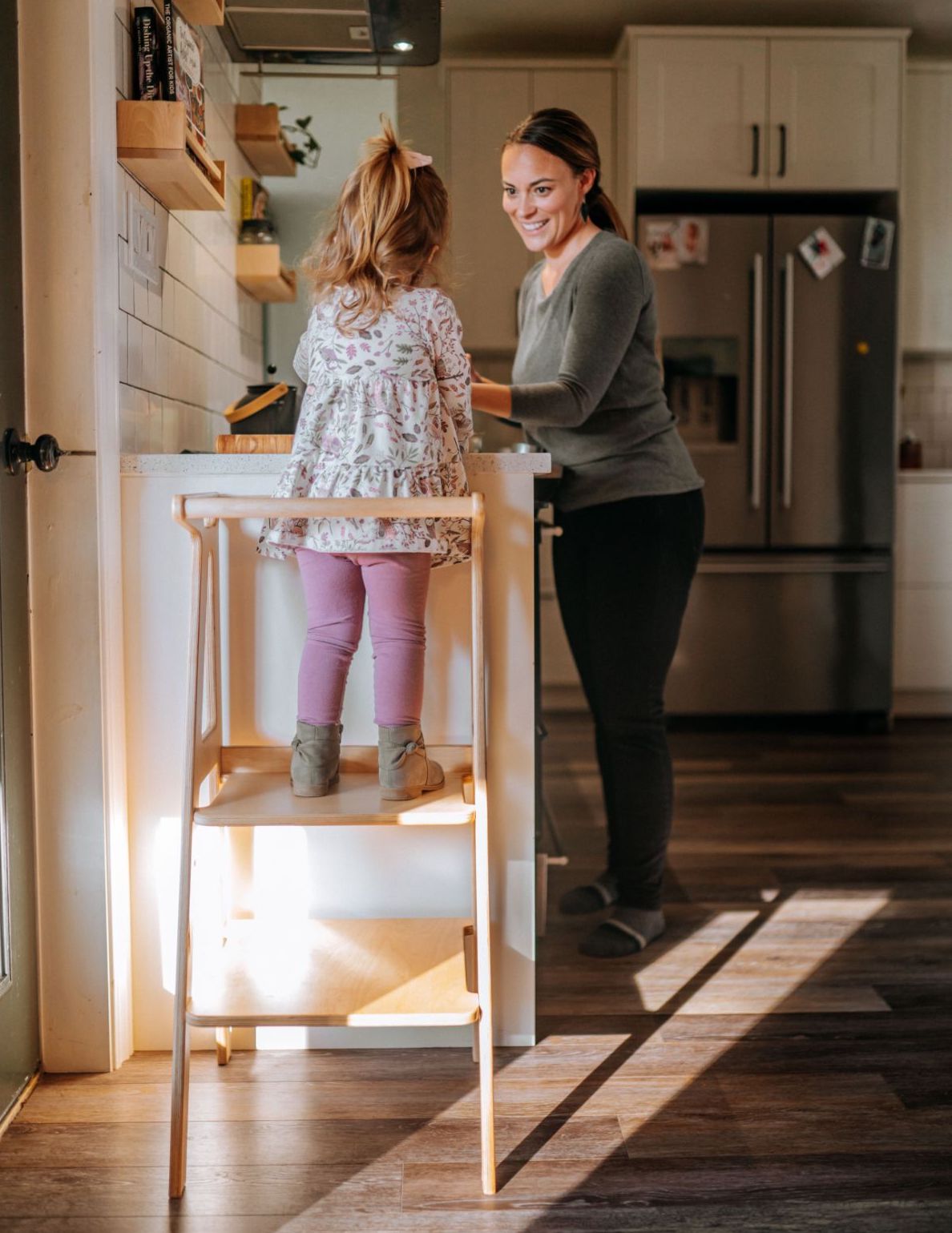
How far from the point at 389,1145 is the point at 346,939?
1.00 feet

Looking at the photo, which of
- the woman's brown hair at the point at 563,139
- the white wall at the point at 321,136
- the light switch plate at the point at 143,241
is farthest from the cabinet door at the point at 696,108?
the light switch plate at the point at 143,241

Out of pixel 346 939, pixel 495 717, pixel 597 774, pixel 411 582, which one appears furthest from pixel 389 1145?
pixel 597 774

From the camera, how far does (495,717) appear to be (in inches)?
73.0

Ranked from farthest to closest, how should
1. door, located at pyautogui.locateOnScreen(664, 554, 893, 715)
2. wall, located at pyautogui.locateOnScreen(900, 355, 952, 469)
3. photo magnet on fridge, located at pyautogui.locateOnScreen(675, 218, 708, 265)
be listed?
wall, located at pyautogui.locateOnScreen(900, 355, 952, 469), door, located at pyautogui.locateOnScreen(664, 554, 893, 715), photo magnet on fridge, located at pyautogui.locateOnScreen(675, 218, 708, 265)

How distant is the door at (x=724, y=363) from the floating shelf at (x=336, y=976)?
2.73 meters

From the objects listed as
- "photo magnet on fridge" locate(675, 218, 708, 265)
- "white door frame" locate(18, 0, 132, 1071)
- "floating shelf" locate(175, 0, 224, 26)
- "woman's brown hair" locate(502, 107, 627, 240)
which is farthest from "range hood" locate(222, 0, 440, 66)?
"photo magnet on fridge" locate(675, 218, 708, 265)

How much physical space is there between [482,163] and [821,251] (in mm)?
1268

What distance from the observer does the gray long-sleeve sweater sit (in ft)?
6.71

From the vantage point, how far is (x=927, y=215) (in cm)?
455

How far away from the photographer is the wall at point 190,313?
191 cm

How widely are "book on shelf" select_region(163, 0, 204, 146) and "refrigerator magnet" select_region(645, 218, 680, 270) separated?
2318 millimetres

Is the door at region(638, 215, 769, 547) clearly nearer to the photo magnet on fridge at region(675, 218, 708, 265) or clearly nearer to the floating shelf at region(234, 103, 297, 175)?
the photo magnet on fridge at region(675, 218, 708, 265)

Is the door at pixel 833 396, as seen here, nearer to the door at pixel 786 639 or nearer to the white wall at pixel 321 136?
the door at pixel 786 639

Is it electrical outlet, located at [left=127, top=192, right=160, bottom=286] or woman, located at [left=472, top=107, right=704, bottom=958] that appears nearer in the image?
electrical outlet, located at [left=127, top=192, right=160, bottom=286]
